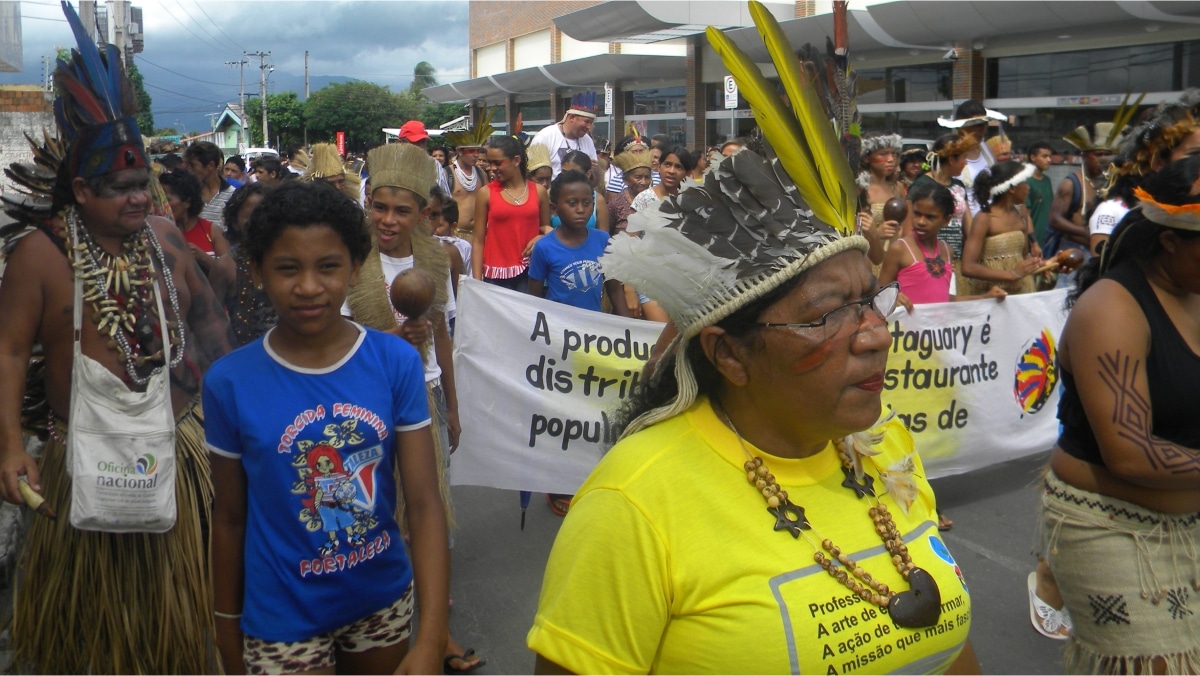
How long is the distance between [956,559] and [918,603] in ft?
11.9

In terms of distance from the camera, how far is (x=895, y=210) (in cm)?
612

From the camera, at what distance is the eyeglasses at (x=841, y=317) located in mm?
1909

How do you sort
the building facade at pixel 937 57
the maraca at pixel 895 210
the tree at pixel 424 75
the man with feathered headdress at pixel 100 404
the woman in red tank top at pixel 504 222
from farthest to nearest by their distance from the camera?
the tree at pixel 424 75, the building facade at pixel 937 57, the woman in red tank top at pixel 504 222, the maraca at pixel 895 210, the man with feathered headdress at pixel 100 404

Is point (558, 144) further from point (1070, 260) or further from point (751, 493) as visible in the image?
point (751, 493)

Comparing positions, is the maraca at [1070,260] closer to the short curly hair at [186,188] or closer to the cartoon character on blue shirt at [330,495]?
the cartoon character on blue shirt at [330,495]

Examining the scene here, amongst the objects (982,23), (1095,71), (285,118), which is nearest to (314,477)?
(1095,71)

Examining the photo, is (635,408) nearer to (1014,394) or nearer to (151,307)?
(151,307)

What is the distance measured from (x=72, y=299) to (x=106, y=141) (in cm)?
60

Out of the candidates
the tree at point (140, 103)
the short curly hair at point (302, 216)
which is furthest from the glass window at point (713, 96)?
the short curly hair at point (302, 216)

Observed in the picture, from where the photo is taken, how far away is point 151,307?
372 cm

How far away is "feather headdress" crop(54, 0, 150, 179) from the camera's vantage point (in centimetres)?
363

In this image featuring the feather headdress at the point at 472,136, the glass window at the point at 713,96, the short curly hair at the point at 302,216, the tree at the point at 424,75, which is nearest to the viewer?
the short curly hair at the point at 302,216

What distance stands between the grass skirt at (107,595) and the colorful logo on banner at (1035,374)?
4.99 metres

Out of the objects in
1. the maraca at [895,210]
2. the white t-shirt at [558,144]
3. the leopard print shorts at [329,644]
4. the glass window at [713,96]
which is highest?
the glass window at [713,96]
